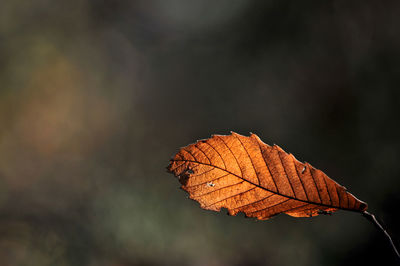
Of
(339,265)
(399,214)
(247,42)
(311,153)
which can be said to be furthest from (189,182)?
(247,42)

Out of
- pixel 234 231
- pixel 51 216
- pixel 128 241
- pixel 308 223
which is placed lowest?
pixel 308 223

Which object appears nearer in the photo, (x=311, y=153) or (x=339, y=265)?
(x=339, y=265)

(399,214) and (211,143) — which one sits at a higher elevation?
(211,143)

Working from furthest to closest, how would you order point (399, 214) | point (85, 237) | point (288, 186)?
1. point (85, 237)
2. point (399, 214)
3. point (288, 186)

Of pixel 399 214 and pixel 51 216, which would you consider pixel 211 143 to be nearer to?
pixel 399 214

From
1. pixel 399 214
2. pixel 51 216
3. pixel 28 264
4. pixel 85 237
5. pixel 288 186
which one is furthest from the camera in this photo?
pixel 51 216
